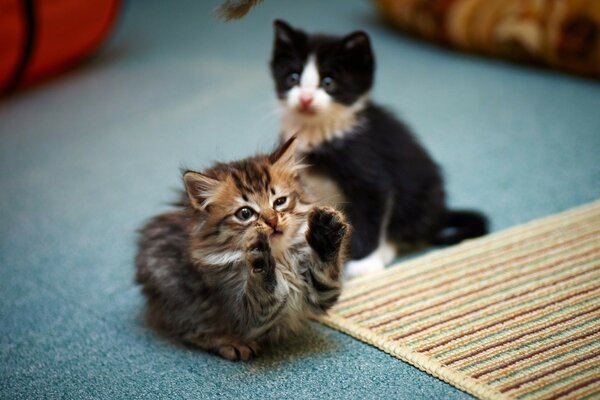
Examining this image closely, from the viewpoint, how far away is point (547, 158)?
219cm

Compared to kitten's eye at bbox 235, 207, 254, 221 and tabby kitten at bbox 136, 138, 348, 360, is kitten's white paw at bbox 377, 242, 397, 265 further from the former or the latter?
kitten's eye at bbox 235, 207, 254, 221

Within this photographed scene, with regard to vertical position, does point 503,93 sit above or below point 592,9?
below

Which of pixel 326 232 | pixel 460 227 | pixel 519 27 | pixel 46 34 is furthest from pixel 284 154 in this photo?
pixel 46 34

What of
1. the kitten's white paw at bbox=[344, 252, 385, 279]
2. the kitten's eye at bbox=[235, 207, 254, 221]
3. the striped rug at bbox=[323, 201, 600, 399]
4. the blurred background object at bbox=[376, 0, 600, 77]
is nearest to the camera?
the striped rug at bbox=[323, 201, 600, 399]

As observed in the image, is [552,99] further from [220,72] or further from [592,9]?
[220,72]

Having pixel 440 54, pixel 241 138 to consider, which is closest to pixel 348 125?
pixel 241 138

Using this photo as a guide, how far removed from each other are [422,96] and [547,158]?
0.82 metres

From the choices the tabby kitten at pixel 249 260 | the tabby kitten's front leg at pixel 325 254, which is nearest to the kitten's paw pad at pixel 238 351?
the tabby kitten at pixel 249 260

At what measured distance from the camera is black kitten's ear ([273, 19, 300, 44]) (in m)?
1.78

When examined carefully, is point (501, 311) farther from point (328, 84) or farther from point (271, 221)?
point (328, 84)

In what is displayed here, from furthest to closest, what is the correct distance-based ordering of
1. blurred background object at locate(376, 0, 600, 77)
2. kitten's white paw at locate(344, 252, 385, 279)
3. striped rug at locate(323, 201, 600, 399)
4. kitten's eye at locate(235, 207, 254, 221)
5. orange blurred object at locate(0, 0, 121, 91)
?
orange blurred object at locate(0, 0, 121, 91) → blurred background object at locate(376, 0, 600, 77) → kitten's white paw at locate(344, 252, 385, 279) → kitten's eye at locate(235, 207, 254, 221) → striped rug at locate(323, 201, 600, 399)

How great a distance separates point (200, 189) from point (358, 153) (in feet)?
1.73

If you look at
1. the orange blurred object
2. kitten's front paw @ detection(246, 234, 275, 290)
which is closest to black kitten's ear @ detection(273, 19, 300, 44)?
kitten's front paw @ detection(246, 234, 275, 290)

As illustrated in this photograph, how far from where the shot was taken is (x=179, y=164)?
8.21 ft
